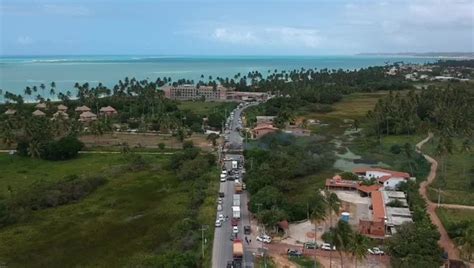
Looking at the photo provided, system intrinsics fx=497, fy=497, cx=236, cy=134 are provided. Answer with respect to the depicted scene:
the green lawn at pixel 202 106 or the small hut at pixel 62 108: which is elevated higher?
the small hut at pixel 62 108

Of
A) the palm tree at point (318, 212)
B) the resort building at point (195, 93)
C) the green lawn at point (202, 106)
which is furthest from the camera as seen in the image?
the resort building at point (195, 93)

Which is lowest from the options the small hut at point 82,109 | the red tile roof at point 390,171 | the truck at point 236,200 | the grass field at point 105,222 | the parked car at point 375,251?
the grass field at point 105,222

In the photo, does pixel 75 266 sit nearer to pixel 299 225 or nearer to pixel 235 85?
pixel 299 225

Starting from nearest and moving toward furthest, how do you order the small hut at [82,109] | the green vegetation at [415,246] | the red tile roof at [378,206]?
1. the green vegetation at [415,246]
2. the red tile roof at [378,206]
3. the small hut at [82,109]

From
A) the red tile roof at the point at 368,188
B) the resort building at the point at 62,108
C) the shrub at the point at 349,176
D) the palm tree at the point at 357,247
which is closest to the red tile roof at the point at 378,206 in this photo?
the red tile roof at the point at 368,188

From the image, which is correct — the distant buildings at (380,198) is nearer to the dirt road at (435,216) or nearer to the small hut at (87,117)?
the dirt road at (435,216)

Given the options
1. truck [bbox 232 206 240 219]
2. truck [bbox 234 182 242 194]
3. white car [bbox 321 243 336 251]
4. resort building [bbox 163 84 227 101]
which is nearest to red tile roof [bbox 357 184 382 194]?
truck [bbox 234 182 242 194]

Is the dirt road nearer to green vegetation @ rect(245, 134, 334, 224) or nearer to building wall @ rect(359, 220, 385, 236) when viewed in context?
building wall @ rect(359, 220, 385, 236)
